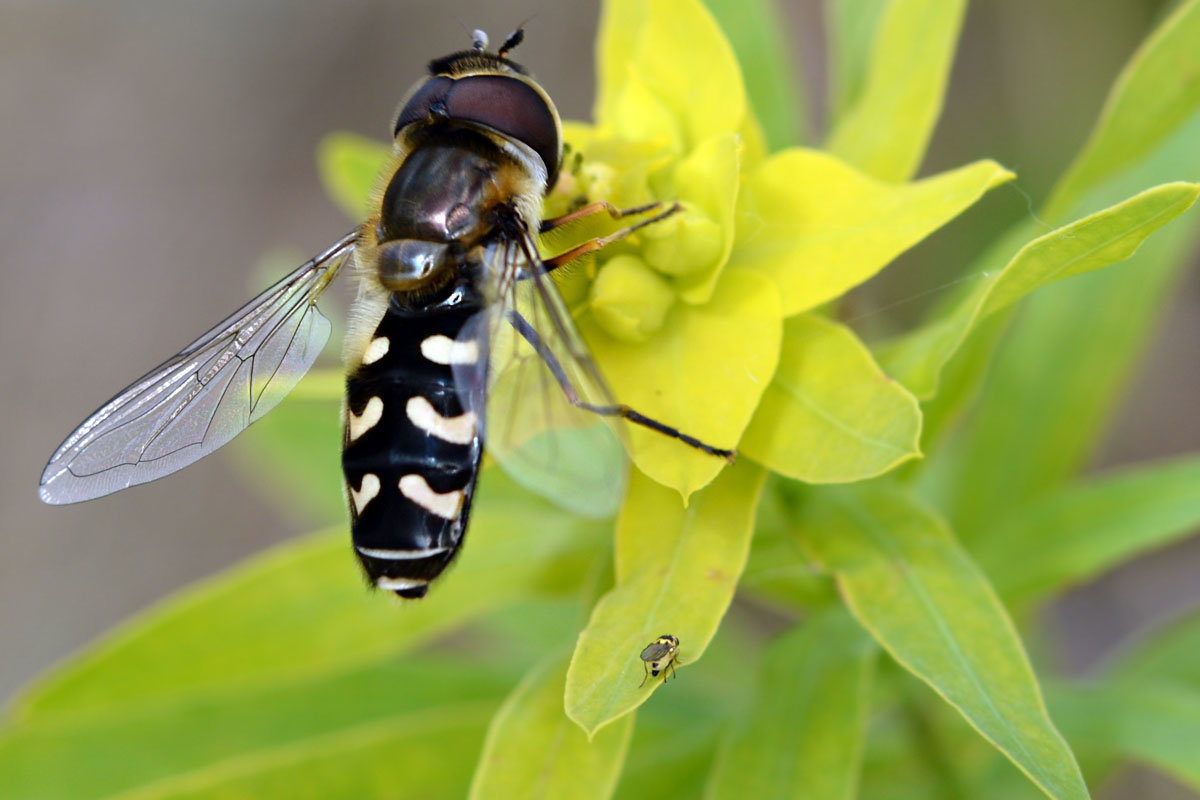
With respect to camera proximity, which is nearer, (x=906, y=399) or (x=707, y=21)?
(x=906, y=399)

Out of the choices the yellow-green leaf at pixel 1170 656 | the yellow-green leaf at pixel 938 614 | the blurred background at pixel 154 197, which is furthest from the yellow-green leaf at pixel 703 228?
the blurred background at pixel 154 197

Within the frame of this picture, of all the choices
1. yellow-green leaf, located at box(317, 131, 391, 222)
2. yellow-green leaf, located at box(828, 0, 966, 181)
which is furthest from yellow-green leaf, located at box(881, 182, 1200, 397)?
yellow-green leaf, located at box(317, 131, 391, 222)

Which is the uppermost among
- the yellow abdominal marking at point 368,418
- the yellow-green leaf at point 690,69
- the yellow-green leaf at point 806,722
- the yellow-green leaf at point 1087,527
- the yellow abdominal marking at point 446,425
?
the yellow-green leaf at point 690,69

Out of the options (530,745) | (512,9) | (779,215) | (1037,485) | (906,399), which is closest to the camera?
(906,399)

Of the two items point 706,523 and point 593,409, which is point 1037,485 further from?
point 593,409

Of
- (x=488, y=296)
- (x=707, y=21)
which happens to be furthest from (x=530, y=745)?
(x=707, y=21)

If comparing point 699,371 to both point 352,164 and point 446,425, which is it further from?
point 352,164

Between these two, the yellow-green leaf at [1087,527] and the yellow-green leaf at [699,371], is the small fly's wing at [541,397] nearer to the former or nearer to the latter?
the yellow-green leaf at [699,371]
